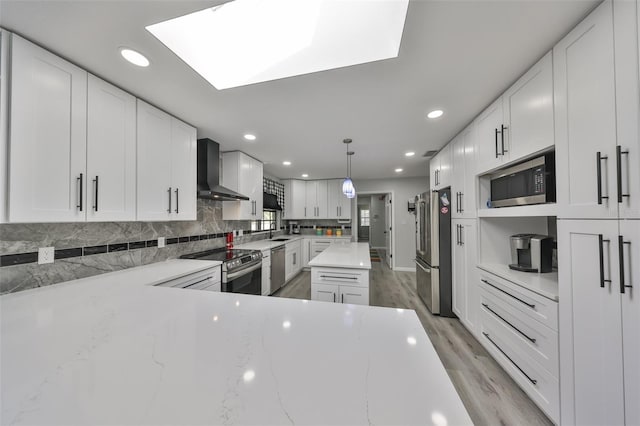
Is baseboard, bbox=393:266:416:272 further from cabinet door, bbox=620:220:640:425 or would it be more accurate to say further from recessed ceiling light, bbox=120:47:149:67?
recessed ceiling light, bbox=120:47:149:67

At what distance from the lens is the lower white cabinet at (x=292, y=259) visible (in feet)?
13.9

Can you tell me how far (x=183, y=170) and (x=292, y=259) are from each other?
9.36 feet

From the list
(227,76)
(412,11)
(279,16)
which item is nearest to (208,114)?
(227,76)

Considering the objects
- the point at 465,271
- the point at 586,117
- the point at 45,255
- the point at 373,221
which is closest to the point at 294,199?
the point at 465,271

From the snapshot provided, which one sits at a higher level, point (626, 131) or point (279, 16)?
point (279, 16)

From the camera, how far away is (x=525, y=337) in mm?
1551

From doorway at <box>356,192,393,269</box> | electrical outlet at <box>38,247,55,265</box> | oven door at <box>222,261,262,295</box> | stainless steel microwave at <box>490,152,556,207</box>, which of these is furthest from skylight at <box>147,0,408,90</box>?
doorway at <box>356,192,393,269</box>

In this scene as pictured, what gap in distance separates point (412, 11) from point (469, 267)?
242 cm

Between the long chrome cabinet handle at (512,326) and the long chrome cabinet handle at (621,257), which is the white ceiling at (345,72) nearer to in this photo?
the long chrome cabinet handle at (621,257)

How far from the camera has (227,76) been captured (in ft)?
5.58

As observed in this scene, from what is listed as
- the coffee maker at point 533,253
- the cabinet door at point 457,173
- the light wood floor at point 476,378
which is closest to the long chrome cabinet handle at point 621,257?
the coffee maker at point 533,253

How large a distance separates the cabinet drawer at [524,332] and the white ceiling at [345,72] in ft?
5.97

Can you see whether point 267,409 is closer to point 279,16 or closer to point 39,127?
point 39,127

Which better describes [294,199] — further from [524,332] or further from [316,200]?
[524,332]
